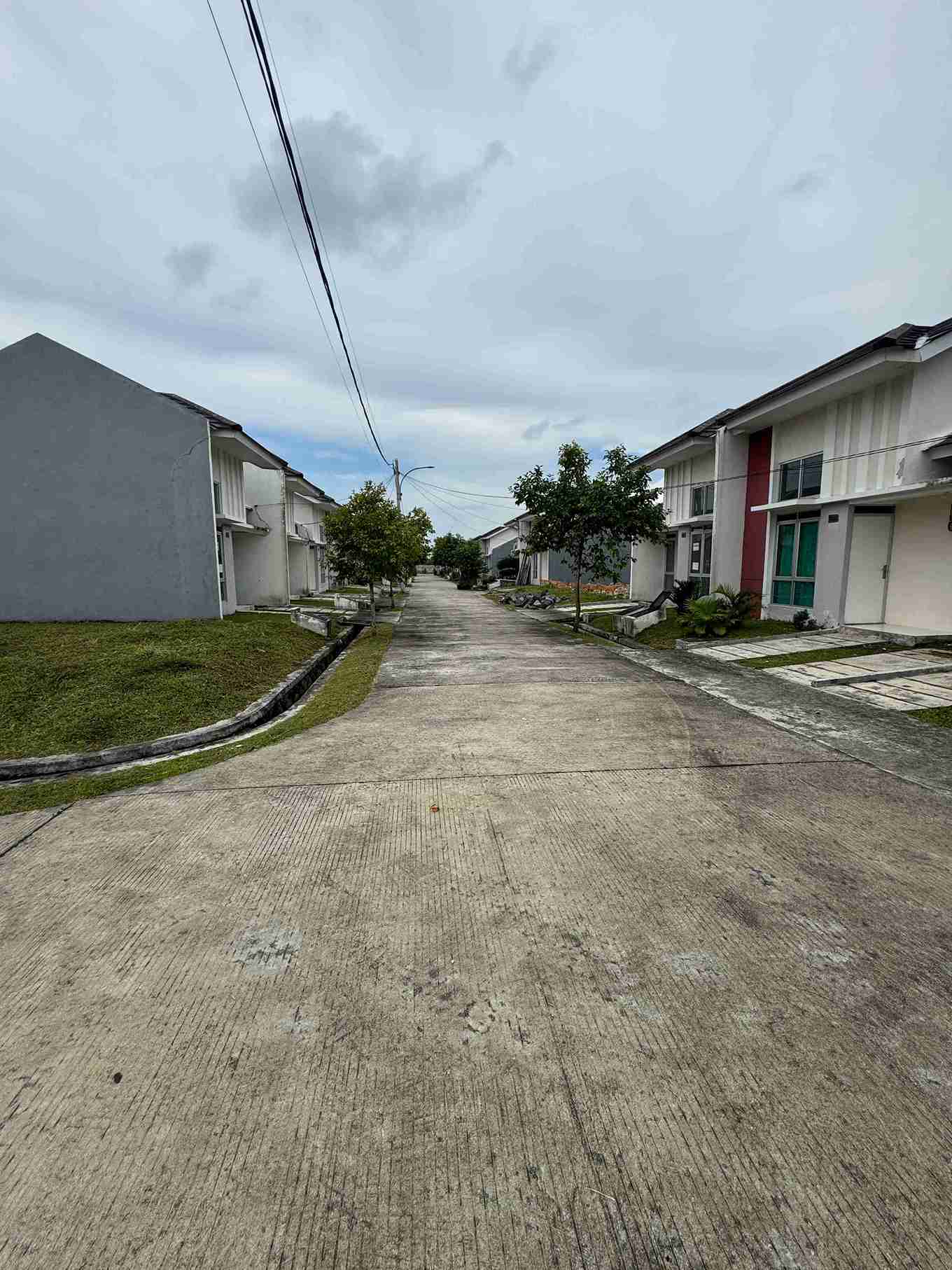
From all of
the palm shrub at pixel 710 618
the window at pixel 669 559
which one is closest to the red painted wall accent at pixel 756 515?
the palm shrub at pixel 710 618

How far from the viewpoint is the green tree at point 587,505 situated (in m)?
15.0

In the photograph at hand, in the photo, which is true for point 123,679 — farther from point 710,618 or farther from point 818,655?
Result: point 710,618

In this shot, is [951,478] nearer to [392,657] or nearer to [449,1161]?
[392,657]

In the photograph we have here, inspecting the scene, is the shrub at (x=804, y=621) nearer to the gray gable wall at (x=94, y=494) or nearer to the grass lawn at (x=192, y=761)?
the grass lawn at (x=192, y=761)

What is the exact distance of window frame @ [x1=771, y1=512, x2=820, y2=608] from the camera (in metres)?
13.5

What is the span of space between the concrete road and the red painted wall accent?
12584mm

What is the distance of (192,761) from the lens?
571cm

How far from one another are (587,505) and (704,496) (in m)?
5.75

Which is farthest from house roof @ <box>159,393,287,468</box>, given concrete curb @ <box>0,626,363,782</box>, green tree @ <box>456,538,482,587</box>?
green tree @ <box>456,538,482,587</box>

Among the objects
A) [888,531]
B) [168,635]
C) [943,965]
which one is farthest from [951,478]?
[168,635]

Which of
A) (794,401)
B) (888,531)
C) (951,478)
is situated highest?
(794,401)

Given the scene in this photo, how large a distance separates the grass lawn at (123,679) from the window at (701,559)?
11.7 meters

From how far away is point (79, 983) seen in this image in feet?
8.57

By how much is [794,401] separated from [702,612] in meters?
4.87
